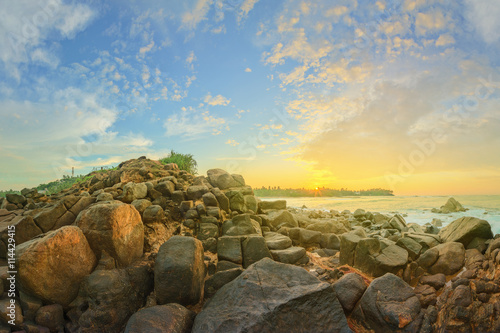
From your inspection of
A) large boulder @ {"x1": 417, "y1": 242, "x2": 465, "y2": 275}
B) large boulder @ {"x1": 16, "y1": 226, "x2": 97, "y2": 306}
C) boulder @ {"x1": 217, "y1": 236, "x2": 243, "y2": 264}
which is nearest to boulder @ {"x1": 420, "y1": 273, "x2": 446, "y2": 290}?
large boulder @ {"x1": 417, "y1": 242, "x2": 465, "y2": 275}

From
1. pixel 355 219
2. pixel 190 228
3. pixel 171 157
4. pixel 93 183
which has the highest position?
pixel 171 157

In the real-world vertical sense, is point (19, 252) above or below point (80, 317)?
above

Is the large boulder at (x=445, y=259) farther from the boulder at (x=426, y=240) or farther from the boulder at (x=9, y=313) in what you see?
the boulder at (x=9, y=313)

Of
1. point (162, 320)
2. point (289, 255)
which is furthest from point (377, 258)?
point (162, 320)

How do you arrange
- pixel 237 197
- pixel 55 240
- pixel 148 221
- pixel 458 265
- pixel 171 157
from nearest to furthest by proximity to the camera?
pixel 55 240 < pixel 458 265 < pixel 148 221 < pixel 237 197 < pixel 171 157

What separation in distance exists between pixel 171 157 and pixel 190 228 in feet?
38.5

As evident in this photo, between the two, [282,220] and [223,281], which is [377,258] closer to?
→ [223,281]

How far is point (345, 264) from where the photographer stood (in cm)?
799

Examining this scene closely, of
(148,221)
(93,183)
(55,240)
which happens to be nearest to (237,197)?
(148,221)

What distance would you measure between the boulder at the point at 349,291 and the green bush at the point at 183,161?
567 inches

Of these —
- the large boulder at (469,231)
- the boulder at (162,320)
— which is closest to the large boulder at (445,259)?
the large boulder at (469,231)

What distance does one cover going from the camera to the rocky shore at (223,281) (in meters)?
4.77

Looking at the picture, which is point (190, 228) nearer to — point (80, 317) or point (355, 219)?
A: point (80, 317)

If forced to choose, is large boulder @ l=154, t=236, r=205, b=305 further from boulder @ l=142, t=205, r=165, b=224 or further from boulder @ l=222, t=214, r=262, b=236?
boulder @ l=222, t=214, r=262, b=236
